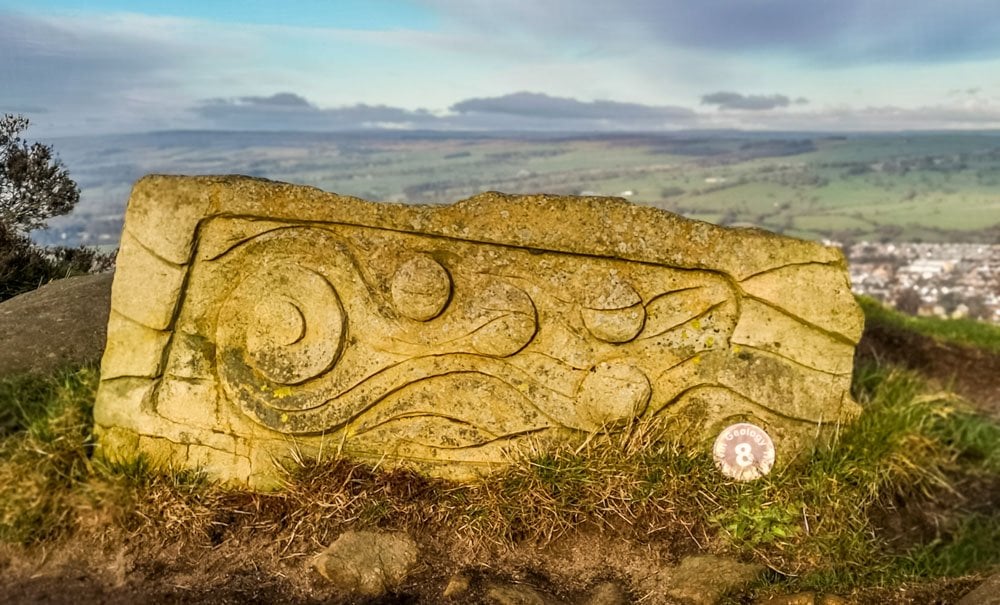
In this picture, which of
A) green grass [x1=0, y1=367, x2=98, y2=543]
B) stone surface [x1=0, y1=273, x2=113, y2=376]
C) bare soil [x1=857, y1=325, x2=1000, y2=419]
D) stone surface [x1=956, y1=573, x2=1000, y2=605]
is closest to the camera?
stone surface [x1=956, y1=573, x2=1000, y2=605]

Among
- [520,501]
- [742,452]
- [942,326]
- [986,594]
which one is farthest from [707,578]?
[942,326]

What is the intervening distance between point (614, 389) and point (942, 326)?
24.7 ft

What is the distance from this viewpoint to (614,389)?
464cm

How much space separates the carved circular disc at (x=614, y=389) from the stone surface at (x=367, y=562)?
4.15ft

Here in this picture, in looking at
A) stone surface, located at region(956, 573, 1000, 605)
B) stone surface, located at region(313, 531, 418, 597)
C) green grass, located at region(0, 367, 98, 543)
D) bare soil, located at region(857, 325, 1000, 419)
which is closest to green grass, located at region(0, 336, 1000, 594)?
green grass, located at region(0, 367, 98, 543)

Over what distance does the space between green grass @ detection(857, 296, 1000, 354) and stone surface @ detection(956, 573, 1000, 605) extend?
660 cm

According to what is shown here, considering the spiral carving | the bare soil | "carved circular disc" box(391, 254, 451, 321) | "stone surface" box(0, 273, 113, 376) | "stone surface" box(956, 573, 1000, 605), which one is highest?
"carved circular disc" box(391, 254, 451, 321)

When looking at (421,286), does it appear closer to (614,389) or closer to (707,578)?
(614,389)

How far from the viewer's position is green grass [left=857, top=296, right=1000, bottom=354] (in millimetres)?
9766

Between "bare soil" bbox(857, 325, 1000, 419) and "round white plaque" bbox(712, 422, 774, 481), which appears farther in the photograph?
"bare soil" bbox(857, 325, 1000, 419)

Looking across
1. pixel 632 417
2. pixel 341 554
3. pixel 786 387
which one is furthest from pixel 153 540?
pixel 786 387

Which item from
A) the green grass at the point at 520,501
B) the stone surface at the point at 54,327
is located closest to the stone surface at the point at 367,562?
the green grass at the point at 520,501

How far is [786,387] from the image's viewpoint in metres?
4.74

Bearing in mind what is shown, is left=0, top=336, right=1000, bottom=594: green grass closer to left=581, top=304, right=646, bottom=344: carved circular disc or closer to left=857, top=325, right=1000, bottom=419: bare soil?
left=581, top=304, right=646, bottom=344: carved circular disc
